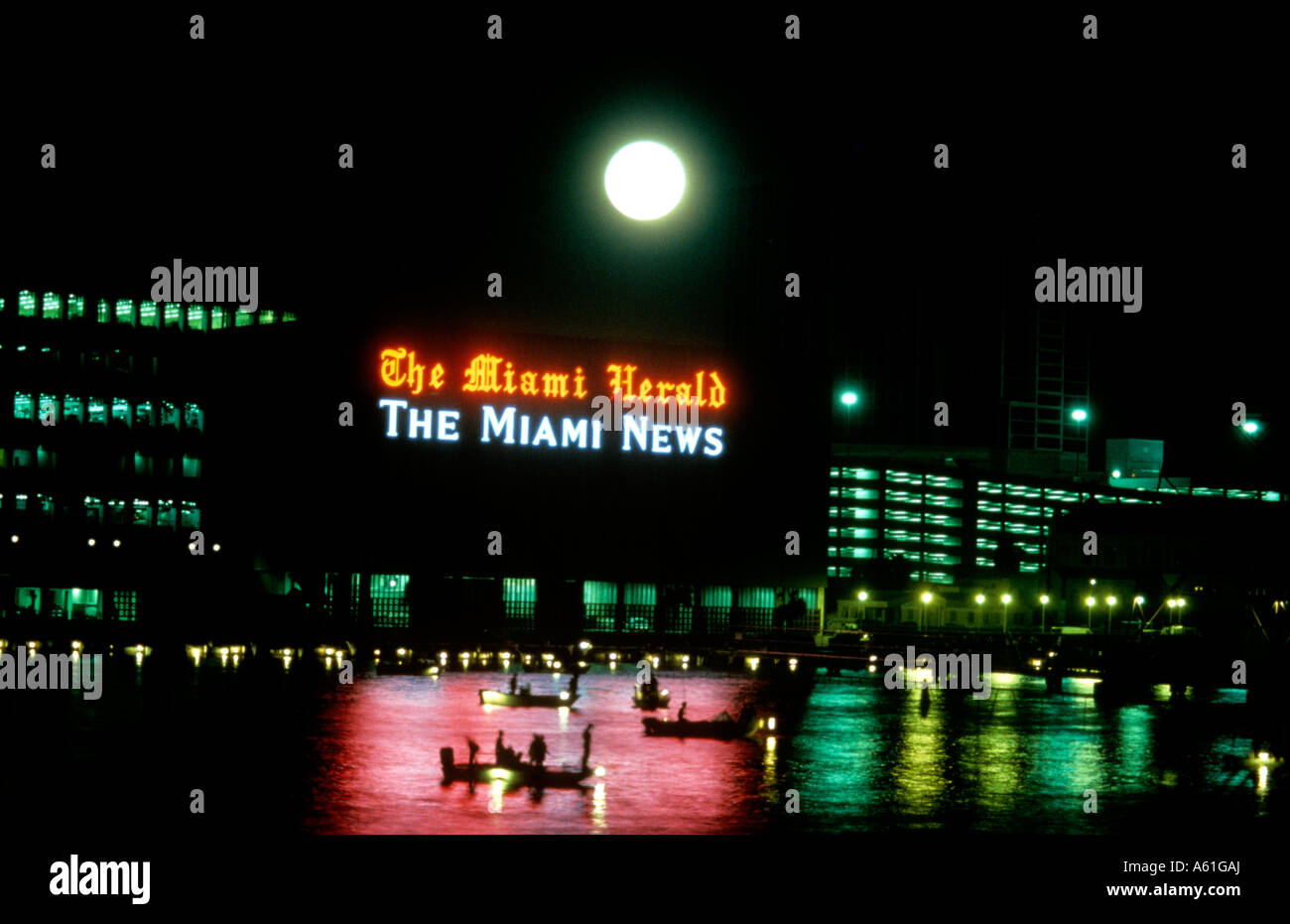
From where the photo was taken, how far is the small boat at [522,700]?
50938mm

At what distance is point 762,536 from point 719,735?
5384 centimetres

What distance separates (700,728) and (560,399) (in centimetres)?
4940

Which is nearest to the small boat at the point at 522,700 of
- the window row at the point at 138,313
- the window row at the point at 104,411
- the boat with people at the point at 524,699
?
the boat with people at the point at 524,699

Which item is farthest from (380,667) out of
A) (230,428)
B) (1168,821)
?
(1168,821)

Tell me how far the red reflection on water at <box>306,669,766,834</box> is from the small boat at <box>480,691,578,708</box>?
1.41ft

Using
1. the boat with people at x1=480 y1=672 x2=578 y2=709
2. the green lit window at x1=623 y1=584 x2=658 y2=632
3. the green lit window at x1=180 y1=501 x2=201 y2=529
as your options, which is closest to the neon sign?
the green lit window at x1=623 y1=584 x2=658 y2=632

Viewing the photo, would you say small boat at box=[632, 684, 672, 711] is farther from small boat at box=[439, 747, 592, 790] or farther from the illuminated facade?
the illuminated facade

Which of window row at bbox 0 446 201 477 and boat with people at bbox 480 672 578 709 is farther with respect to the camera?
window row at bbox 0 446 201 477

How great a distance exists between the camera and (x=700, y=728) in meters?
45.0

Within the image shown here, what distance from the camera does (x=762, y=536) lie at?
98250 mm

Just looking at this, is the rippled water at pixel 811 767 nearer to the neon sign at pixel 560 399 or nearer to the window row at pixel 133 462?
the neon sign at pixel 560 399

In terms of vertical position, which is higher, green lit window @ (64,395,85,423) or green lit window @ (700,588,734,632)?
green lit window @ (64,395,85,423)

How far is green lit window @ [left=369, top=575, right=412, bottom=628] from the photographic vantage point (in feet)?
298
